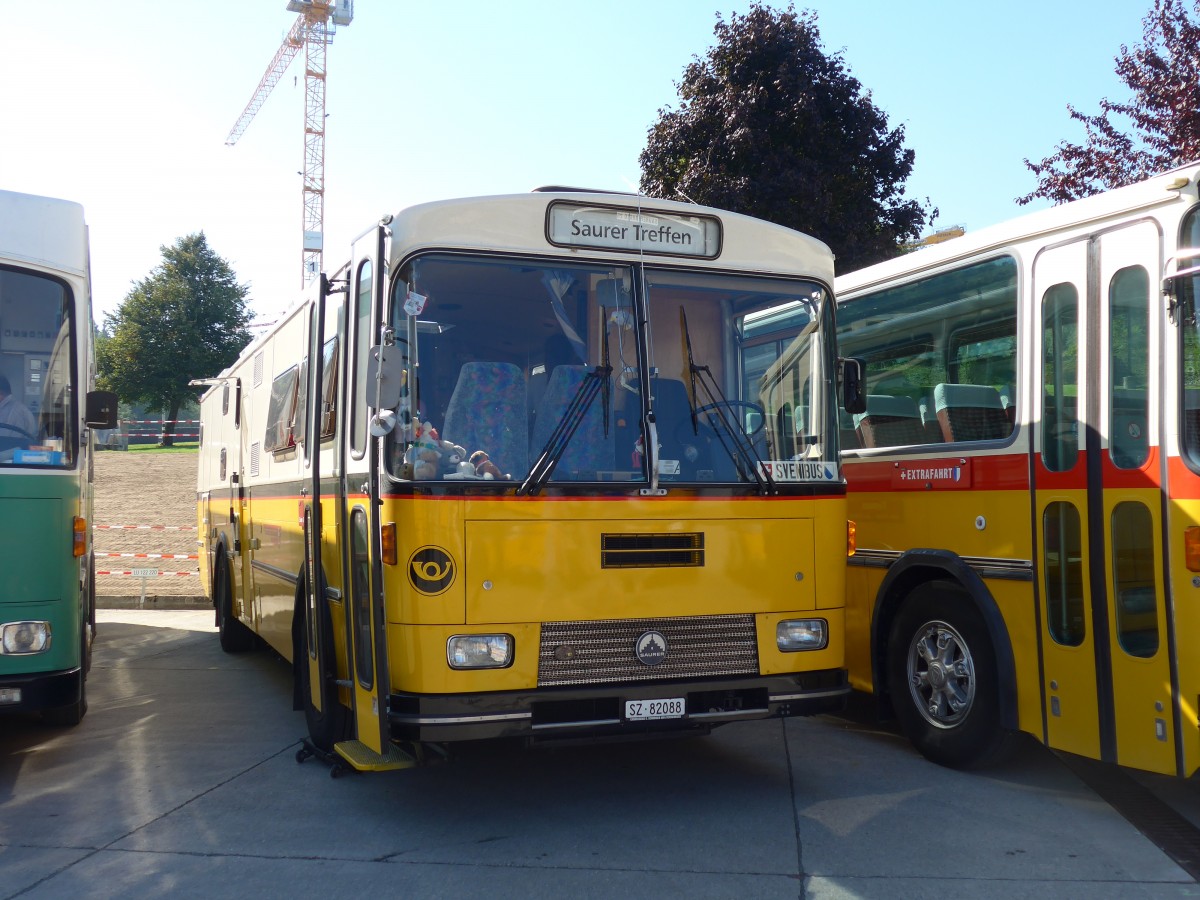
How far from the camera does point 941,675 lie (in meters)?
6.89

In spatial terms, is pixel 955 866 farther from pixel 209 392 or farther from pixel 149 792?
pixel 209 392

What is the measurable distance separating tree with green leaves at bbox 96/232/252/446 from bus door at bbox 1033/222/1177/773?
58.4 metres

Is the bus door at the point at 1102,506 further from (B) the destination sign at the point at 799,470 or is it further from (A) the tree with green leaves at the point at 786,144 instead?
(A) the tree with green leaves at the point at 786,144

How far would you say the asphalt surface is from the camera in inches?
197

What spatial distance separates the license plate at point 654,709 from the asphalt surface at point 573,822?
56 cm

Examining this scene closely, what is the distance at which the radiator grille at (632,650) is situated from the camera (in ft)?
18.5

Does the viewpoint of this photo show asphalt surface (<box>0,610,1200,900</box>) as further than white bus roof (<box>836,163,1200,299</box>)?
No

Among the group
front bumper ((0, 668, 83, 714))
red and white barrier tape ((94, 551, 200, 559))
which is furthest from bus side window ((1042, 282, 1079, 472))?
red and white barrier tape ((94, 551, 200, 559))

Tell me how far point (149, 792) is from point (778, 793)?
3540 millimetres

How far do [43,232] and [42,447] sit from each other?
4.29 ft

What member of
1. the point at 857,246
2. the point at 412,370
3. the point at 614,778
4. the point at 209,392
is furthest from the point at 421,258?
the point at 857,246

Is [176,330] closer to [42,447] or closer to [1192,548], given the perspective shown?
[42,447]

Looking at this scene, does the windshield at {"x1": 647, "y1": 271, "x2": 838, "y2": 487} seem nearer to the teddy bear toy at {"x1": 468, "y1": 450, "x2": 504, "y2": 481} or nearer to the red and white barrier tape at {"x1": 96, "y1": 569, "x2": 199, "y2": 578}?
the teddy bear toy at {"x1": 468, "y1": 450, "x2": 504, "y2": 481}

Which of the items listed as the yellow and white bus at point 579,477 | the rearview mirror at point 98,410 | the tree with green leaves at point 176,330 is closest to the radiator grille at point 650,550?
the yellow and white bus at point 579,477
